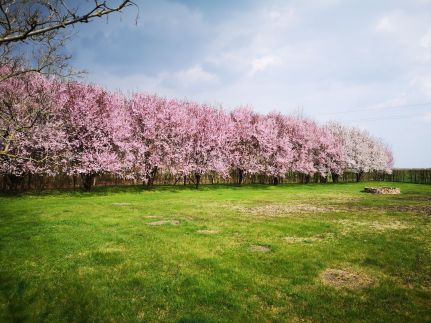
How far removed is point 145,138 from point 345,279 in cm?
4206

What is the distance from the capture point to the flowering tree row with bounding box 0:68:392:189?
36344mm

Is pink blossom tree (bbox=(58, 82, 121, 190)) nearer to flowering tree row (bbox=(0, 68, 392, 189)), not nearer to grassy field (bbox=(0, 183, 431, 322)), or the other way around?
flowering tree row (bbox=(0, 68, 392, 189))

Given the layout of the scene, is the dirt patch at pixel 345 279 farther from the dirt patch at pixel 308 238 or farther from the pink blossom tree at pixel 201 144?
the pink blossom tree at pixel 201 144

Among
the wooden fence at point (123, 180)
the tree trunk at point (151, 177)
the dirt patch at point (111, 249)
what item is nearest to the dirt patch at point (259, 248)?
the dirt patch at point (111, 249)

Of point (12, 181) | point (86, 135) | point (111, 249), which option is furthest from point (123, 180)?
point (111, 249)

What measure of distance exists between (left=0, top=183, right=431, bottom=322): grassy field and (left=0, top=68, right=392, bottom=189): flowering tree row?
10.8m

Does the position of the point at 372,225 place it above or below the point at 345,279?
above

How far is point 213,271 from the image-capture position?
1048cm

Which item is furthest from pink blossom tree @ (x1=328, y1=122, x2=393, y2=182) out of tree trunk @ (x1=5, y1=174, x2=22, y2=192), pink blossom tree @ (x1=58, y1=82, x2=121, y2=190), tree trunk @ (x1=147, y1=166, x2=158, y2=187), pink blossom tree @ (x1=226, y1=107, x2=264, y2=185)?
tree trunk @ (x1=5, y1=174, x2=22, y2=192)

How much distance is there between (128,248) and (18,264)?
12.5 ft

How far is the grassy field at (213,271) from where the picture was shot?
7.95 m

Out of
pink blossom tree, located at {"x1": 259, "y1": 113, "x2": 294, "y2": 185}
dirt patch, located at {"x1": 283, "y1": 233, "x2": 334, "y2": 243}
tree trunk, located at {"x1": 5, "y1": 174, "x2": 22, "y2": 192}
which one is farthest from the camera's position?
pink blossom tree, located at {"x1": 259, "y1": 113, "x2": 294, "y2": 185}

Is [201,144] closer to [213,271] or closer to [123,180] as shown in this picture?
[123,180]

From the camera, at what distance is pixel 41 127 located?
36156 millimetres
